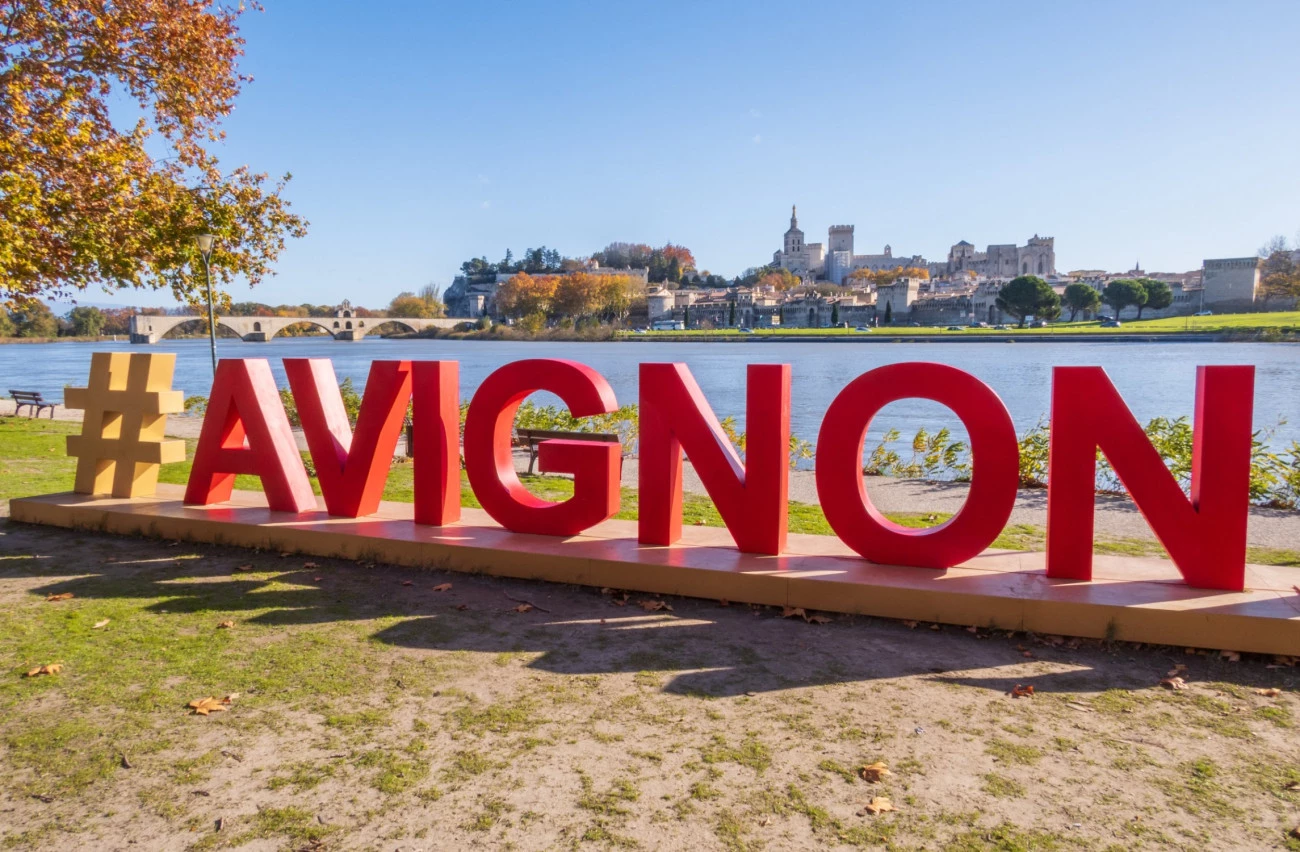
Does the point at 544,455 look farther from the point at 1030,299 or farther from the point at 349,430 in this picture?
the point at 1030,299

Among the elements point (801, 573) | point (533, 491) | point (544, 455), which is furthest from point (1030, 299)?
point (801, 573)

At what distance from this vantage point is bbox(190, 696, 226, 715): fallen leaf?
375cm

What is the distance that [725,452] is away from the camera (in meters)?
5.67

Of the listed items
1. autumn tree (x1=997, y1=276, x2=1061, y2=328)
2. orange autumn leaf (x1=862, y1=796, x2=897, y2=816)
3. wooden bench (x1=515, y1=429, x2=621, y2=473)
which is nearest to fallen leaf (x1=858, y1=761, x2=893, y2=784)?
orange autumn leaf (x1=862, y1=796, x2=897, y2=816)

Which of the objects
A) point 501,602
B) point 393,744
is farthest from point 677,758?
point 501,602

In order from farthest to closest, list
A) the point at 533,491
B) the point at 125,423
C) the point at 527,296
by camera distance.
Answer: the point at 527,296 → the point at 533,491 → the point at 125,423

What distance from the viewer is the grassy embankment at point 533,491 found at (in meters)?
6.85

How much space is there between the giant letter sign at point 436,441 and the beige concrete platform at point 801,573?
169 mm

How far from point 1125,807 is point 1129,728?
714 mm

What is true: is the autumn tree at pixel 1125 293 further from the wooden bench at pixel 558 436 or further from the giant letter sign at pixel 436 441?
the giant letter sign at pixel 436 441

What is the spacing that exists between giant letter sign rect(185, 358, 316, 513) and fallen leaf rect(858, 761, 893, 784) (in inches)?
203

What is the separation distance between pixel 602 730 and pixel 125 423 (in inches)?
232

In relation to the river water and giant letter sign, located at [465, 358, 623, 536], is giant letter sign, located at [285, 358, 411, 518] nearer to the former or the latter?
giant letter sign, located at [465, 358, 623, 536]

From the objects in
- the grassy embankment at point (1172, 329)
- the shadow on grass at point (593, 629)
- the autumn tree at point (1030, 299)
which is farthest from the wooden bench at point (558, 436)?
the autumn tree at point (1030, 299)
